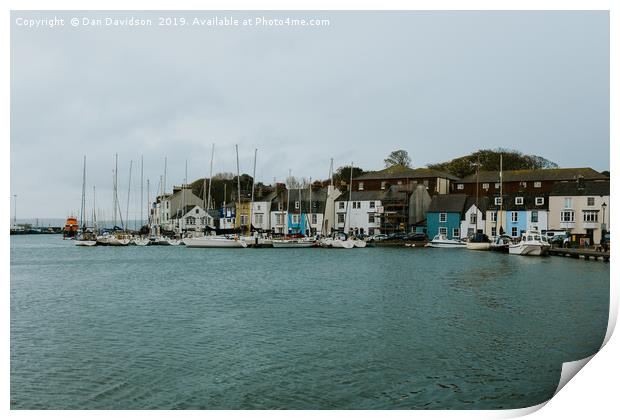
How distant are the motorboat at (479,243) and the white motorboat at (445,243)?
1.68ft

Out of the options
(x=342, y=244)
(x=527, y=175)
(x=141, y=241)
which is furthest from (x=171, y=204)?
(x=527, y=175)

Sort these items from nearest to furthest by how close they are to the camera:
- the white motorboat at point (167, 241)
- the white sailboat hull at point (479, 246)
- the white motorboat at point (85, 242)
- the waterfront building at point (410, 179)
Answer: the white sailboat hull at point (479, 246)
the white motorboat at point (85, 242)
the white motorboat at point (167, 241)
the waterfront building at point (410, 179)

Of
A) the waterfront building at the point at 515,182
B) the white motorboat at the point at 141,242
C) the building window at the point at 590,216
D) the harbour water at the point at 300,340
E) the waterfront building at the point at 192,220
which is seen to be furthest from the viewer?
the waterfront building at the point at 192,220

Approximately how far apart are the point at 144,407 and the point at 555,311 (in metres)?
6.86

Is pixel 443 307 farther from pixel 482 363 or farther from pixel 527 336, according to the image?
pixel 482 363

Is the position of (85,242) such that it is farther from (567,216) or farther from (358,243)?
(567,216)

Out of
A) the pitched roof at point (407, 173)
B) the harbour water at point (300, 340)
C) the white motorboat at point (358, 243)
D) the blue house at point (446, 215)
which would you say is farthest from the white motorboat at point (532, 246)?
the pitched roof at point (407, 173)

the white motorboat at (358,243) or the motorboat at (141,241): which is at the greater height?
the white motorboat at (358,243)

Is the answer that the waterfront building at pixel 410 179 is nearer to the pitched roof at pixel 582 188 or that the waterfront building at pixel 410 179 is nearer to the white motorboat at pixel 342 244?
the white motorboat at pixel 342 244

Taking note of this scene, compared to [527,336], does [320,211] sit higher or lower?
higher

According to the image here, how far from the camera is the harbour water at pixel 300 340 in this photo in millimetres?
5508

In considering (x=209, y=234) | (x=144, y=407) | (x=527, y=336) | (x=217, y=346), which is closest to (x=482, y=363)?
(x=527, y=336)

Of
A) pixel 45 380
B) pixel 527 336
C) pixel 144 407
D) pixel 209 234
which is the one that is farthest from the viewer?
pixel 209 234
